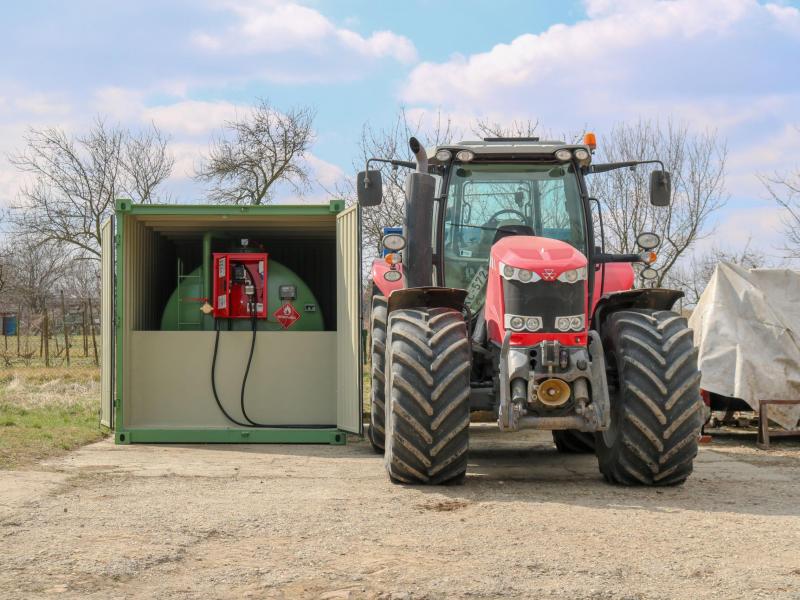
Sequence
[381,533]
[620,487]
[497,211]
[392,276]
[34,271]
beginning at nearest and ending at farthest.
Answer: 1. [381,533]
2. [620,487]
3. [392,276]
4. [497,211]
5. [34,271]

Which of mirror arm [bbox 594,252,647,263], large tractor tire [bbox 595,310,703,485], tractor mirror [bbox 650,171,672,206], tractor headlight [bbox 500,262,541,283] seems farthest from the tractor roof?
large tractor tire [bbox 595,310,703,485]

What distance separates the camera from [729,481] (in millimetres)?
7574

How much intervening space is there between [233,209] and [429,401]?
4464mm

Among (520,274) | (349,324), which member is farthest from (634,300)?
(349,324)

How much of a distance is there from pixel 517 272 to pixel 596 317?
114 cm

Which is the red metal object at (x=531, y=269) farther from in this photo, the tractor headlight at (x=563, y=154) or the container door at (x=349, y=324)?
the container door at (x=349, y=324)

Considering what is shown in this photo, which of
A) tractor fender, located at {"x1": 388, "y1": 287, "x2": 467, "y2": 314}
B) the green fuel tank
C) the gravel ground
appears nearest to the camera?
the gravel ground

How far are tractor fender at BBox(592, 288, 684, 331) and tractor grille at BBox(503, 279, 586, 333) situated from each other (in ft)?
2.13

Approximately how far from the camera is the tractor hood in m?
6.74

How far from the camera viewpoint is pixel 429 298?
7.26 meters

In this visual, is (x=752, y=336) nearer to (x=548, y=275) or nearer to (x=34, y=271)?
(x=548, y=275)

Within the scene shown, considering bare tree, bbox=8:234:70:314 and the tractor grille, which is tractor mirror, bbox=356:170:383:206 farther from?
bare tree, bbox=8:234:70:314

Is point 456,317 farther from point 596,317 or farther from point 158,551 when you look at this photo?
point 158,551

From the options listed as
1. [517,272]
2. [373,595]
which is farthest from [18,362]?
[373,595]
